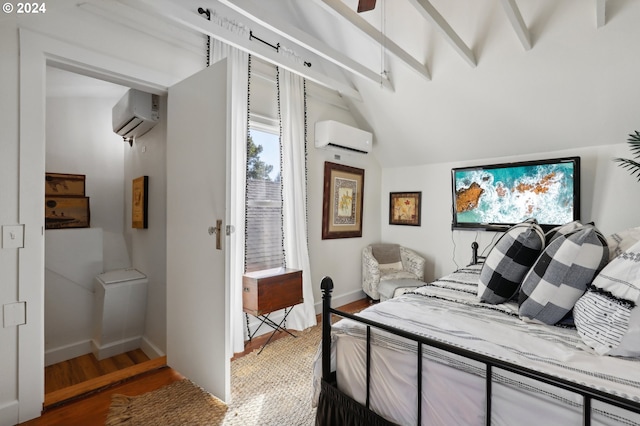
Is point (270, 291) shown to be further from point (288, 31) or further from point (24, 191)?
point (288, 31)

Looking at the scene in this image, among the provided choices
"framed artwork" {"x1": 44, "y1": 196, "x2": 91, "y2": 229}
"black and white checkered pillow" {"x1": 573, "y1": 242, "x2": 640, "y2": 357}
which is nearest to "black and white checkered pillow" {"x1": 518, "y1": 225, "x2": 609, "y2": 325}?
"black and white checkered pillow" {"x1": 573, "y1": 242, "x2": 640, "y2": 357}

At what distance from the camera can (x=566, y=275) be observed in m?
1.28

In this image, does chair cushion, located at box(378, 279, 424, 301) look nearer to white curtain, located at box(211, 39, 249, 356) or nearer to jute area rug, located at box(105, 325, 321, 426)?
jute area rug, located at box(105, 325, 321, 426)

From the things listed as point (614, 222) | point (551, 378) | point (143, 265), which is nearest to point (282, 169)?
point (143, 265)

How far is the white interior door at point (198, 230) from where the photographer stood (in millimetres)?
1845

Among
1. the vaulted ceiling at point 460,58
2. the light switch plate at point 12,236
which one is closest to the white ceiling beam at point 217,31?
the vaulted ceiling at point 460,58

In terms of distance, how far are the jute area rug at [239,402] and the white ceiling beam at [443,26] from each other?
8.44 ft

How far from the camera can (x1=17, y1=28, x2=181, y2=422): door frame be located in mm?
1696

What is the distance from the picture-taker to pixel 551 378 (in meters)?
0.79

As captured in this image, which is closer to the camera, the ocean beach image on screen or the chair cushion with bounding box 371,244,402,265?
the ocean beach image on screen

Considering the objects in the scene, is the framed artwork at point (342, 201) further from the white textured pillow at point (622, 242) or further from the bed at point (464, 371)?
the white textured pillow at point (622, 242)

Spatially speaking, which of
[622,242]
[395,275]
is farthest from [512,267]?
[395,275]

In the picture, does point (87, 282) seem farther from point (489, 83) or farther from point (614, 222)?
point (614, 222)

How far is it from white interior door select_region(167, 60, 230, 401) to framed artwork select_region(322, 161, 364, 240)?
1.80 meters
